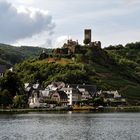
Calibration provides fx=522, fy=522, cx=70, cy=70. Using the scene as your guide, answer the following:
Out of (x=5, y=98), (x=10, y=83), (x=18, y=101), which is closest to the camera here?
(x=5, y=98)

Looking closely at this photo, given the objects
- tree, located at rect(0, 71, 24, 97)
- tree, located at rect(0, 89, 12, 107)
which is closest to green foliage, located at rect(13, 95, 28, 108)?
tree, located at rect(0, 89, 12, 107)

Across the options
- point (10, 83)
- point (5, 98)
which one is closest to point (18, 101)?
Result: point (10, 83)

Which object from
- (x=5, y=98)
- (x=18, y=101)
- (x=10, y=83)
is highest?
(x=10, y=83)

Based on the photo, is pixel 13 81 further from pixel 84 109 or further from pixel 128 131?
pixel 128 131

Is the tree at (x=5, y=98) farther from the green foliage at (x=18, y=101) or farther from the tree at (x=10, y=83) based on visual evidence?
the tree at (x=10, y=83)

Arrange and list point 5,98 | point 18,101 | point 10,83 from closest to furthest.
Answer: point 5,98, point 18,101, point 10,83

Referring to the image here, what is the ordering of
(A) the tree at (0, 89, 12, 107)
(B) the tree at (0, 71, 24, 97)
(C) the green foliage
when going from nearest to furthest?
(A) the tree at (0, 89, 12, 107) < (C) the green foliage < (B) the tree at (0, 71, 24, 97)

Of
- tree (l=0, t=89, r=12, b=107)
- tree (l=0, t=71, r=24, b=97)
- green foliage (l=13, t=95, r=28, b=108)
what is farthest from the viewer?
tree (l=0, t=71, r=24, b=97)

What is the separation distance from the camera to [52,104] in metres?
195

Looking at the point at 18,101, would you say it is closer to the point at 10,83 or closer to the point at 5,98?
the point at 10,83

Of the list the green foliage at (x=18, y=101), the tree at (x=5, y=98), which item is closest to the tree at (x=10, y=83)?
the green foliage at (x=18, y=101)

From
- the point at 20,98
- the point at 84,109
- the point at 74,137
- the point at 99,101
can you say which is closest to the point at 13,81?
the point at 20,98

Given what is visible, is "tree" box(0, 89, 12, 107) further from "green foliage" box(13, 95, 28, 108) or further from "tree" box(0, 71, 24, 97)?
"tree" box(0, 71, 24, 97)

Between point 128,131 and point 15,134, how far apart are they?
17645mm
